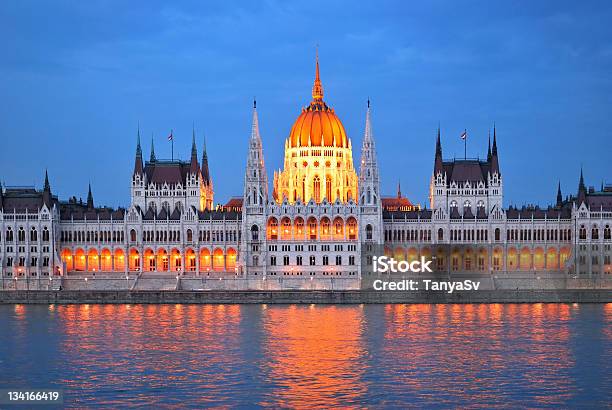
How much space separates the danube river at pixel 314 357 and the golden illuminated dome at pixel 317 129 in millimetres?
46352

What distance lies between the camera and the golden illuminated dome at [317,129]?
149 metres

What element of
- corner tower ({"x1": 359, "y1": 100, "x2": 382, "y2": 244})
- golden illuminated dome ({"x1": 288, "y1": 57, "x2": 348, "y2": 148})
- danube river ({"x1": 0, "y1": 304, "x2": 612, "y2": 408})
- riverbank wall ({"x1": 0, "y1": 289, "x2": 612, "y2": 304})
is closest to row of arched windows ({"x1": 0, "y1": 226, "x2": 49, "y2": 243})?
riverbank wall ({"x1": 0, "y1": 289, "x2": 612, "y2": 304})

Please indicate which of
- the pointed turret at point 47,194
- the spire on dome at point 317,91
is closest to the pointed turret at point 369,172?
the spire on dome at point 317,91

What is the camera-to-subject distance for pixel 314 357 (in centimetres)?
7319

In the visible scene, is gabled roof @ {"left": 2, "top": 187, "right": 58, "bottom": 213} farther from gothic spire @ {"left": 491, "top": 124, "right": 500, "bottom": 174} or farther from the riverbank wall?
gothic spire @ {"left": 491, "top": 124, "right": 500, "bottom": 174}

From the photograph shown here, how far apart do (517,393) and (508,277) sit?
226 feet

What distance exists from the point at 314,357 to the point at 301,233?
60.4m

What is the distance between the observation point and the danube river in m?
60.2

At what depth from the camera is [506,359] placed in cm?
7288

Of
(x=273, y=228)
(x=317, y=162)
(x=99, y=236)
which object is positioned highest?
(x=317, y=162)

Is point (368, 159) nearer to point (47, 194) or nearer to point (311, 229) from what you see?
point (311, 229)

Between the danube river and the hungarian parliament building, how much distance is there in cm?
2555

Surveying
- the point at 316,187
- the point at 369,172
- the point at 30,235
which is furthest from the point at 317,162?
the point at 30,235

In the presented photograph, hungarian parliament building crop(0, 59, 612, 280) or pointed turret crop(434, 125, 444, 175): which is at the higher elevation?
pointed turret crop(434, 125, 444, 175)
